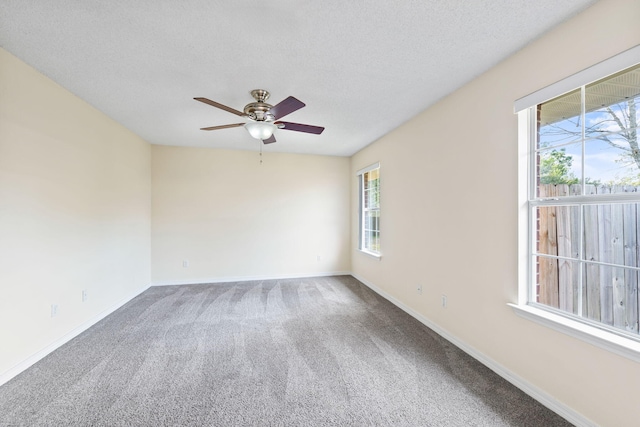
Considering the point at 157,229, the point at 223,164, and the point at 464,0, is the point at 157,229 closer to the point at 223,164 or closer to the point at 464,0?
the point at 223,164

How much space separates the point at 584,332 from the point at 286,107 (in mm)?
2549

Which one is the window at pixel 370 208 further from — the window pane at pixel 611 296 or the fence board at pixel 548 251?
the window pane at pixel 611 296

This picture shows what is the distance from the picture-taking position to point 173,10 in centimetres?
159

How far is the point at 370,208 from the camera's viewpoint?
4852 millimetres

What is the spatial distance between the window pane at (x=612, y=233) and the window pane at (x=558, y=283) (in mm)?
147

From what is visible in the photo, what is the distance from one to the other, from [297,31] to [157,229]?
4257mm

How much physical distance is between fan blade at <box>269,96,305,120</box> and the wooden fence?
6.41ft

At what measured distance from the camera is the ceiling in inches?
62.2

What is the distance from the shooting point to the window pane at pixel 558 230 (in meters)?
1.73

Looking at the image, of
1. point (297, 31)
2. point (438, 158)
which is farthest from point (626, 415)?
point (297, 31)

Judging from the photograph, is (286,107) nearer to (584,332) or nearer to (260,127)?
(260,127)

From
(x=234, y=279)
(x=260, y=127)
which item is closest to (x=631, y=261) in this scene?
(x=260, y=127)

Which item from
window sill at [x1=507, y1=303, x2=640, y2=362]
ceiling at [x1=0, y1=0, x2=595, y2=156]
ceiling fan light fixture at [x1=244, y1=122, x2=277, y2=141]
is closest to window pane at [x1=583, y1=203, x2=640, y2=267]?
window sill at [x1=507, y1=303, x2=640, y2=362]

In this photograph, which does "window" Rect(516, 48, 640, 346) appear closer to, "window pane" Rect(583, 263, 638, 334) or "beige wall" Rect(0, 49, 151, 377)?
"window pane" Rect(583, 263, 638, 334)
